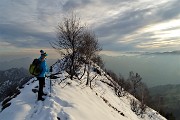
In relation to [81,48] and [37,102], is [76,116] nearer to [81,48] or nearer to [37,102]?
[37,102]

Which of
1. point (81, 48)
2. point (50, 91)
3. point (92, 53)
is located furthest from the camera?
point (92, 53)

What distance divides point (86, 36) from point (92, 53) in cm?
249

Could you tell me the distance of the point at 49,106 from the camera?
54.2ft

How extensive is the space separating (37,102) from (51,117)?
12.1ft

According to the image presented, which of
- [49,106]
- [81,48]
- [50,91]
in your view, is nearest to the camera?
[49,106]

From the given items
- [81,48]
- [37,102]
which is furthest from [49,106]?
[81,48]

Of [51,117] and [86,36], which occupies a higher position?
[86,36]

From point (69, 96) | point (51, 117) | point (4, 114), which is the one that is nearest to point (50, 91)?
point (69, 96)

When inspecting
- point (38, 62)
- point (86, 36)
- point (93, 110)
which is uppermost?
point (86, 36)

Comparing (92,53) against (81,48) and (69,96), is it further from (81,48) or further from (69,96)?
(69,96)

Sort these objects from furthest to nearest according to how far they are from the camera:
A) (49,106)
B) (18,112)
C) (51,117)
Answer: (49,106), (18,112), (51,117)

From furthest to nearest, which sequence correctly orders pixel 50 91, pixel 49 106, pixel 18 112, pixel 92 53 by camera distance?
pixel 92 53 → pixel 50 91 → pixel 49 106 → pixel 18 112

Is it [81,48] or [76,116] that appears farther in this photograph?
[81,48]

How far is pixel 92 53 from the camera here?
106 feet
